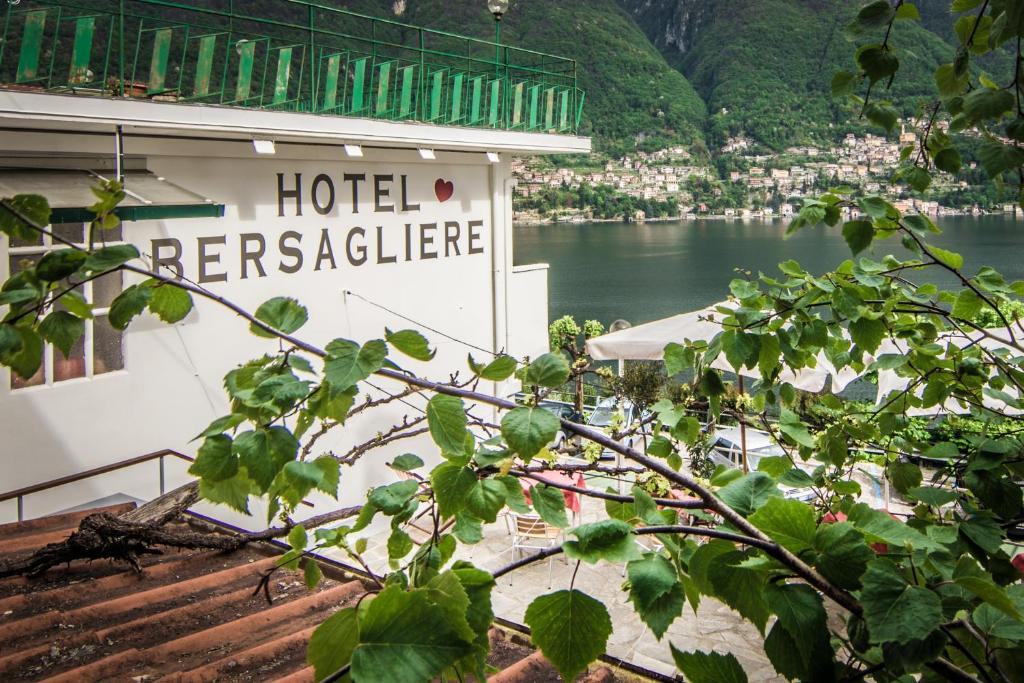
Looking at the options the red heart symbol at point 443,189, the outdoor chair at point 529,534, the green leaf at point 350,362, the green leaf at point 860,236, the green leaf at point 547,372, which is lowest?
the outdoor chair at point 529,534

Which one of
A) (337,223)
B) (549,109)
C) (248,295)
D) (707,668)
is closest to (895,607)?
(707,668)

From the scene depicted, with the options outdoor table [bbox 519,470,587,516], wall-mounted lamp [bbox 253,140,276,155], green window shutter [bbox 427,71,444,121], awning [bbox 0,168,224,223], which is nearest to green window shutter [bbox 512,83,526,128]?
green window shutter [bbox 427,71,444,121]

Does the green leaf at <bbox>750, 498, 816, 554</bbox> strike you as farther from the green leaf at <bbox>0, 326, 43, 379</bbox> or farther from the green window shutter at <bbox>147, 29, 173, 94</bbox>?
the green window shutter at <bbox>147, 29, 173, 94</bbox>

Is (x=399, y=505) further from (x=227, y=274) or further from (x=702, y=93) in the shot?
(x=702, y=93)

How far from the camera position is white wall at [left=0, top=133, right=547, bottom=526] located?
253 inches

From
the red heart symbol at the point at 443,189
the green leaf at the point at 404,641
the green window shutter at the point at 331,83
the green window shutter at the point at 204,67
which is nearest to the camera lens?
the green leaf at the point at 404,641

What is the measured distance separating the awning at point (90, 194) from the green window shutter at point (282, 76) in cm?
140

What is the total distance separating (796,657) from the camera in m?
0.77

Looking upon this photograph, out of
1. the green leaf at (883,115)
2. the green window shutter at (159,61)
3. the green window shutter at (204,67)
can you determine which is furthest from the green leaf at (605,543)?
the green window shutter at (204,67)

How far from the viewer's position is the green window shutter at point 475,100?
971 centimetres

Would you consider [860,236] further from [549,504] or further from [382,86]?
[382,86]

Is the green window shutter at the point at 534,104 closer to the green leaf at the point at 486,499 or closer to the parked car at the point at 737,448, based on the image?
the parked car at the point at 737,448

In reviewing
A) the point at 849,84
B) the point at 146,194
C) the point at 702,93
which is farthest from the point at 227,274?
the point at 702,93

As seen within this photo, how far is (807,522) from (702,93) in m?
105
